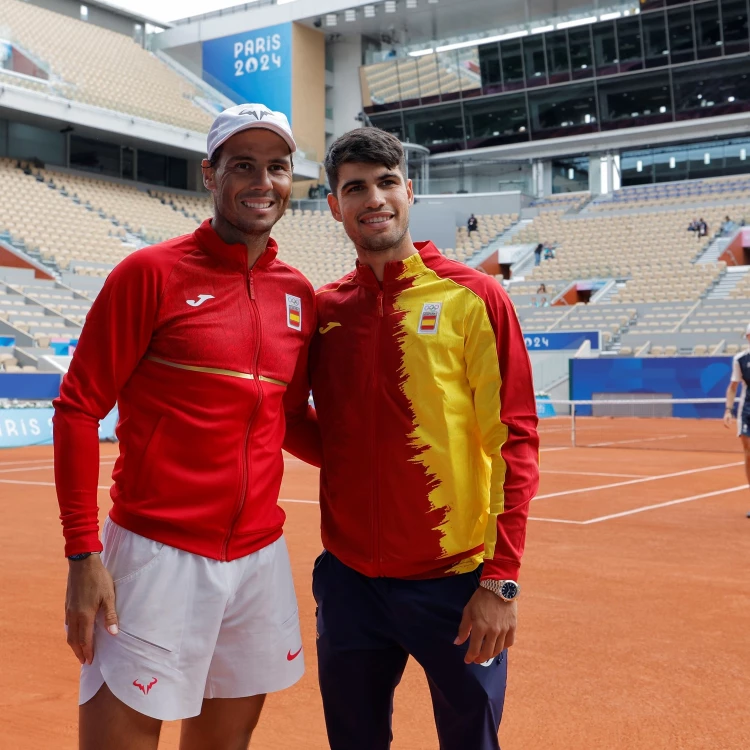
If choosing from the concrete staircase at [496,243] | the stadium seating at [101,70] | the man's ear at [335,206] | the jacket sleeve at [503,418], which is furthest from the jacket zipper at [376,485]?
the stadium seating at [101,70]

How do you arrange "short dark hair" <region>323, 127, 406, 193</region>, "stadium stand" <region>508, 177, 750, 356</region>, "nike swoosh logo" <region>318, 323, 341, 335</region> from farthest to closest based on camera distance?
1. "stadium stand" <region>508, 177, 750, 356</region>
2. "nike swoosh logo" <region>318, 323, 341, 335</region>
3. "short dark hair" <region>323, 127, 406, 193</region>

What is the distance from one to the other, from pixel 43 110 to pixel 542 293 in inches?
776

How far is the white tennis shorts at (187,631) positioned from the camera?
2.37 metres

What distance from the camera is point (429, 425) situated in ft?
8.55

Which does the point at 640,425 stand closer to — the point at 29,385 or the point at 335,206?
the point at 29,385

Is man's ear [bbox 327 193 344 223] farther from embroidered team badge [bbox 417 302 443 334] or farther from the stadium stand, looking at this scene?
the stadium stand

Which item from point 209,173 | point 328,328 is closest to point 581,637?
point 328,328

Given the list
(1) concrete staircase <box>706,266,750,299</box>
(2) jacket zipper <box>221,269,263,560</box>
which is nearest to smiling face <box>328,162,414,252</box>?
(2) jacket zipper <box>221,269,263,560</box>

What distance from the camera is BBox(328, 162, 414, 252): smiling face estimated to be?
2717mm

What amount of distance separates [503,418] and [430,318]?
1.22 ft

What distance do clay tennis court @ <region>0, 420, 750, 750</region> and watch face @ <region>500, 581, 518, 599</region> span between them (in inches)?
55.7

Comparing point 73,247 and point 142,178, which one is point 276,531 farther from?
point 142,178

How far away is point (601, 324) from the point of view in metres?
28.7

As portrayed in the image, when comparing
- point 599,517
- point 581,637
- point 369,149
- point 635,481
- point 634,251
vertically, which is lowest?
point 581,637
